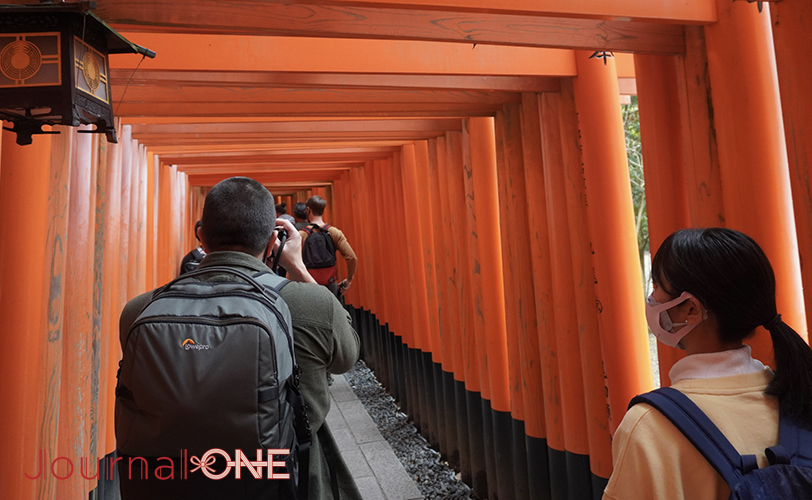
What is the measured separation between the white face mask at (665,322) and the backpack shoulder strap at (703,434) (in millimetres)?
222

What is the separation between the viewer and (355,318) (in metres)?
11.1

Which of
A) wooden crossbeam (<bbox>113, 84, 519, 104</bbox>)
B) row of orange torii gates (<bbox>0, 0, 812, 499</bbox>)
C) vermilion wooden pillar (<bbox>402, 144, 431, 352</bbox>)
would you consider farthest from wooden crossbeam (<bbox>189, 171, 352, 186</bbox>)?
wooden crossbeam (<bbox>113, 84, 519, 104</bbox>)

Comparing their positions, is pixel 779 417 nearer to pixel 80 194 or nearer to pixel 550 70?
pixel 550 70

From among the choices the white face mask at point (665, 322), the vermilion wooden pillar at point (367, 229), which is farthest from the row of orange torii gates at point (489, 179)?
the vermilion wooden pillar at point (367, 229)

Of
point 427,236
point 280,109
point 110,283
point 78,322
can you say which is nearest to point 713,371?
point 78,322

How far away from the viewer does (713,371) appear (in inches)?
49.6

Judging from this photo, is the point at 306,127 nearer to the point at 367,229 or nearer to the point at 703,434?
the point at 367,229

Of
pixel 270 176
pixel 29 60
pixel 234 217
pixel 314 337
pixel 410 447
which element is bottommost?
pixel 410 447

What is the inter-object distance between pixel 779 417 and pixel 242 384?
1.27 m

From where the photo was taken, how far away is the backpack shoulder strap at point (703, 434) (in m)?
1.10

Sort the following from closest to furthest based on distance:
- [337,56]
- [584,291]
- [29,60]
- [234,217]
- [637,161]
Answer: [29,60] → [234,217] → [337,56] → [584,291] → [637,161]

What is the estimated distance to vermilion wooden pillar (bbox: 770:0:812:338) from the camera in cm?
193

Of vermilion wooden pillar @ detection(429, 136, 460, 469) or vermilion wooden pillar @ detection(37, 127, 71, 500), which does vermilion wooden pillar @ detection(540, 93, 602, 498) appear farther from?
vermilion wooden pillar @ detection(37, 127, 71, 500)

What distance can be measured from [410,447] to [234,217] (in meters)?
5.08
